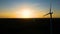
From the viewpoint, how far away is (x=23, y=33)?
57.1 feet

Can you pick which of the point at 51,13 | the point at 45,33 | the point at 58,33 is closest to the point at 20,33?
the point at 45,33

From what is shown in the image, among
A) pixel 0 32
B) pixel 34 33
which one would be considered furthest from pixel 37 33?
pixel 0 32

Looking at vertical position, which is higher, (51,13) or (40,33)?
(51,13)

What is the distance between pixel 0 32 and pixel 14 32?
1.43m

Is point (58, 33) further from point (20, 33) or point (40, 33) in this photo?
point (20, 33)

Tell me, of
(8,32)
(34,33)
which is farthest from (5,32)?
(34,33)

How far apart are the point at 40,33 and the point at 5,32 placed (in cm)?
357

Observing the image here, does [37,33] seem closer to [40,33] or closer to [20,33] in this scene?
[40,33]

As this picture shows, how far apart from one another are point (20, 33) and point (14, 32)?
0.98m

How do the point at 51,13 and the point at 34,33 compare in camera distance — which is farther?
the point at 34,33

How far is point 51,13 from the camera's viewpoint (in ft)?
39.0

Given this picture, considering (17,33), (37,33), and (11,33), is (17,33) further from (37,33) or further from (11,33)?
(37,33)

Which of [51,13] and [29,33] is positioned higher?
[51,13]

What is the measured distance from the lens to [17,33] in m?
17.5
